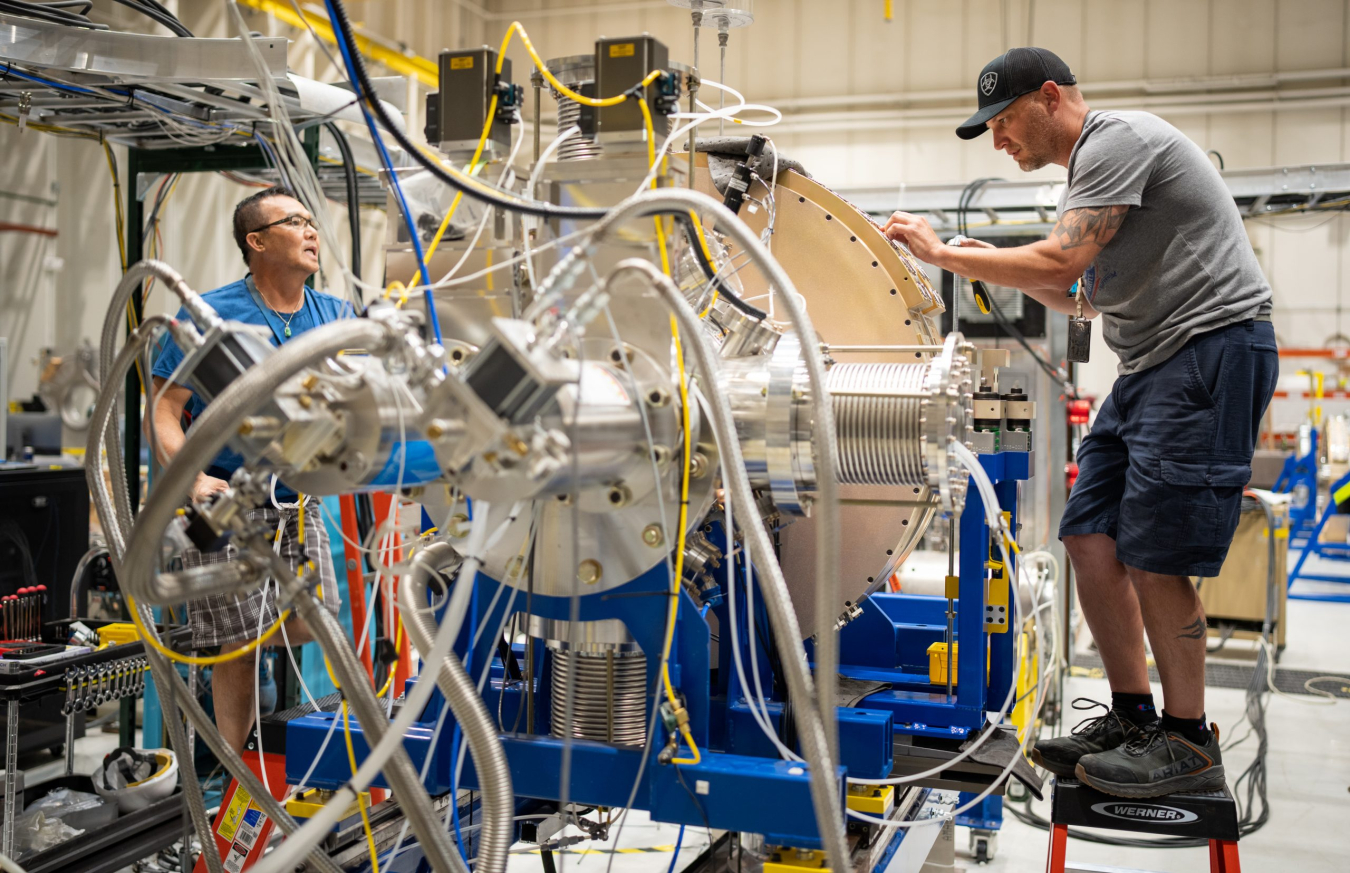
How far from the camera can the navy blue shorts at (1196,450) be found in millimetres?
1973

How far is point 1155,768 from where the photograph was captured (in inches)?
80.4

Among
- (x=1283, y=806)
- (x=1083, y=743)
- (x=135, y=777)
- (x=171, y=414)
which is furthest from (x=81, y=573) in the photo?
(x=1283, y=806)

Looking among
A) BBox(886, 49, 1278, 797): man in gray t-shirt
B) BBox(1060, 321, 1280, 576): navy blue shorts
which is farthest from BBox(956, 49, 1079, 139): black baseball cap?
BBox(1060, 321, 1280, 576): navy blue shorts

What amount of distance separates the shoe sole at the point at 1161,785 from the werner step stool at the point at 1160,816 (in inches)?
0.5

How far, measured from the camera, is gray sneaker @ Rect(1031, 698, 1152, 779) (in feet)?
7.05

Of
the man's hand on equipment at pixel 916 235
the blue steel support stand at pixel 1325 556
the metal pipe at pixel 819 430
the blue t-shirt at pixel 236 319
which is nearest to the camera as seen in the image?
the metal pipe at pixel 819 430

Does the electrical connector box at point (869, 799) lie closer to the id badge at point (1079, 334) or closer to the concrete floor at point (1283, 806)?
the id badge at point (1079, 334)

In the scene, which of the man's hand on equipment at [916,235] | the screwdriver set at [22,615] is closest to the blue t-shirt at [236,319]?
the screwdriver set at [22,615]

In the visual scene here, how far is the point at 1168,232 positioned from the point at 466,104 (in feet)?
4.29

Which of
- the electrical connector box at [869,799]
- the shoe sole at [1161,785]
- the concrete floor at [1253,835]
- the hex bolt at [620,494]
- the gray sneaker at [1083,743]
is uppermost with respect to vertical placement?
the hex bolt at [620,494]

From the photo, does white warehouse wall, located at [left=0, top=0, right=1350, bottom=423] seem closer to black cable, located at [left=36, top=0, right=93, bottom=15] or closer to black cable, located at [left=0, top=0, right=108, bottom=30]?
black cable, located at [left=36, top=0, right=93, bottom=15]

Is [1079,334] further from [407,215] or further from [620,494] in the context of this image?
[407,215]

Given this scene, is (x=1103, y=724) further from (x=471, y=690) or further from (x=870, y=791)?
(x=471, y=690)

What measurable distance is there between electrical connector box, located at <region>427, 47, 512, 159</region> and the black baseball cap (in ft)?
3.53
